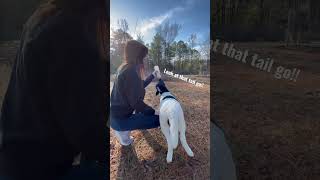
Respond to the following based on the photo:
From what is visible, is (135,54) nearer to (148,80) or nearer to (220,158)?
(148,80)

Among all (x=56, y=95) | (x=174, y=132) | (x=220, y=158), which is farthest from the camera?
(x=220, y=158)

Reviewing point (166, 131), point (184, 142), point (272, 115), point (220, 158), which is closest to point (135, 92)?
point (166, 131)

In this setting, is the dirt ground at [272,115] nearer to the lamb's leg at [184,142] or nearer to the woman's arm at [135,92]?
the lamb's leg at [184,142]

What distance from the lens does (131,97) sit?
2160 millimetres

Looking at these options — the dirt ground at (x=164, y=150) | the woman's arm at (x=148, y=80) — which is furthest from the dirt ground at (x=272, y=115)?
the woman's arm at (x=148, y=80)

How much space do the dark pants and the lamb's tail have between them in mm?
80

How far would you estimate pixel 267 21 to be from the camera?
7.53 feet

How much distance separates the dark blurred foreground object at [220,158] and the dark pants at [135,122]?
13.7 inches

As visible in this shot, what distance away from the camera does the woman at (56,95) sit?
198cm

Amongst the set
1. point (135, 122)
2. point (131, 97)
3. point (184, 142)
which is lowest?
point (184, 142)

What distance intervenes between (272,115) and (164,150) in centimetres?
71

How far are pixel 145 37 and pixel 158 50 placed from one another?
10 cm

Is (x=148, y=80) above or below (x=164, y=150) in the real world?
above

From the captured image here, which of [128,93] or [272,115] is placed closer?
[128,93]
